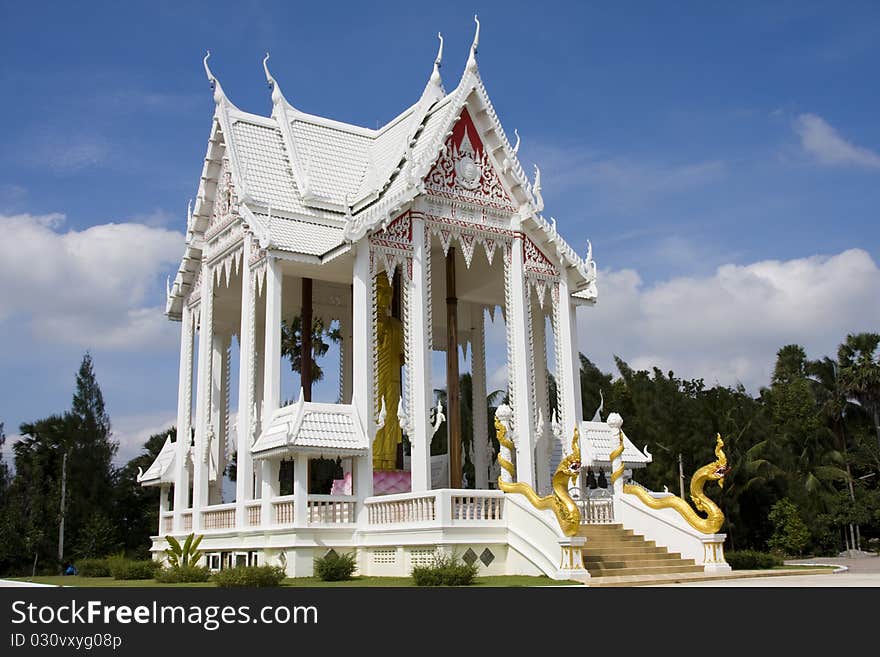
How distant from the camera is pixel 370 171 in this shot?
2303 centimetres

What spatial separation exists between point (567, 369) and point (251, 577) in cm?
977

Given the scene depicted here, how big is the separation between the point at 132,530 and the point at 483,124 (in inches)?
969

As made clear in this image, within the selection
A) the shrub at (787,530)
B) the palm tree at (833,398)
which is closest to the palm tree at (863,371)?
the palm tree at (833,398)

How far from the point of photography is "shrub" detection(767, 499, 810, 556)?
104 ft

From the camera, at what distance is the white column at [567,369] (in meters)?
21.2

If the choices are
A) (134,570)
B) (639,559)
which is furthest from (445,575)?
(134,570)

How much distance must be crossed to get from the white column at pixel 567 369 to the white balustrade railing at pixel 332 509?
17.8 ft

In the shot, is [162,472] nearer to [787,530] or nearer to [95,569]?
[95,569]

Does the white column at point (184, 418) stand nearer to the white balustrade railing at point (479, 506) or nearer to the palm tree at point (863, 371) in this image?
the white balustrade railing at point (479, 506)

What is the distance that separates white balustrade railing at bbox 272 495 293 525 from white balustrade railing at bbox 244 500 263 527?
1.47 feet

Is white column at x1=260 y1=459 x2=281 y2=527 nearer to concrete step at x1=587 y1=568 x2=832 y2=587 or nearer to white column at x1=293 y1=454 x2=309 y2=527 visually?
white column at x1=293 y1=454 x2=309 y2=527
